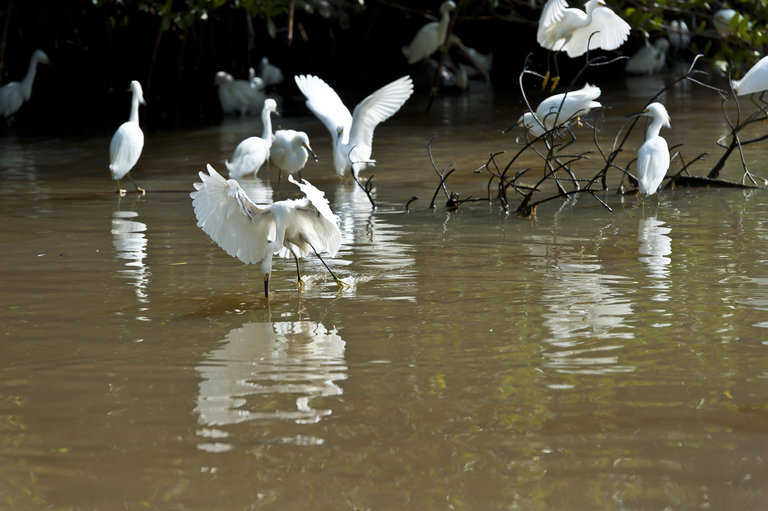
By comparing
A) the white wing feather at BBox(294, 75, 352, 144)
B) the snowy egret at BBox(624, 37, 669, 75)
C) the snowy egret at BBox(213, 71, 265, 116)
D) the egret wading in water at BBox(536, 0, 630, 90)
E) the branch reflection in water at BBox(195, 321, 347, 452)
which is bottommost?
the branch reflection in water at BBox(195, 321, 347, 452)

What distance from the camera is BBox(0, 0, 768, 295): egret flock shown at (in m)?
5.01

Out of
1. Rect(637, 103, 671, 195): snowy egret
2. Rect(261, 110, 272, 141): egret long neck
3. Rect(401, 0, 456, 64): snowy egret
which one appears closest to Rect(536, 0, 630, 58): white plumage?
Rect(637, 103, 671, 195): snowy egret

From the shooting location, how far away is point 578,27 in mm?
8398

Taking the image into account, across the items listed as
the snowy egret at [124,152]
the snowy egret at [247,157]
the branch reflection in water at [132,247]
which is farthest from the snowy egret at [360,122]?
the branch reflection in water at [132,247]

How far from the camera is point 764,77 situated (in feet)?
24.9

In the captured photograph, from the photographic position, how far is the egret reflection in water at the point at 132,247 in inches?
209

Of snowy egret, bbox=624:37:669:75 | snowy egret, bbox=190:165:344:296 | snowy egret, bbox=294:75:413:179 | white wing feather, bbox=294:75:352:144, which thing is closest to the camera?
snowy egret, bbox=190:165:344:296

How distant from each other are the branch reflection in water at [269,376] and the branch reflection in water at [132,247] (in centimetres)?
64

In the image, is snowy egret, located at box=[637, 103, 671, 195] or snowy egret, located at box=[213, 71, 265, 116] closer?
snowy egret, located at box=[637, 103, 671, 195]

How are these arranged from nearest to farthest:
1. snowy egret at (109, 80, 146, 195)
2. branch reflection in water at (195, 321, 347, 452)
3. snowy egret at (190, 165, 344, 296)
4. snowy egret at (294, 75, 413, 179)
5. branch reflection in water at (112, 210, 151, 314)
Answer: branch reflection in water at (195, 321, 347, 452)
snowy egret at (190, 165, 344, 296)
branch reflection in water at (112, 210, 151, 314)
snowy egret at (109, 80, 146, 195)
snowy egret at (294, 75, 413, 179)

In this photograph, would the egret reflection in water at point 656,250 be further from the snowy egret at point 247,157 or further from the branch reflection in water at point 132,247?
the snowy egret at point 247,157

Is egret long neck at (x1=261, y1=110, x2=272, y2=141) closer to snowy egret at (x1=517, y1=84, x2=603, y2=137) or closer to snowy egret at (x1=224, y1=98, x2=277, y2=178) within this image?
snowy egret at (x1=224, y1=98, x2=277, y2=178)

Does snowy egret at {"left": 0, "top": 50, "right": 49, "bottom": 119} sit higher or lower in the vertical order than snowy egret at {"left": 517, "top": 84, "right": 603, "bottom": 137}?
higher

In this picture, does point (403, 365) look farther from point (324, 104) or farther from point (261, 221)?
point (324, 104)
